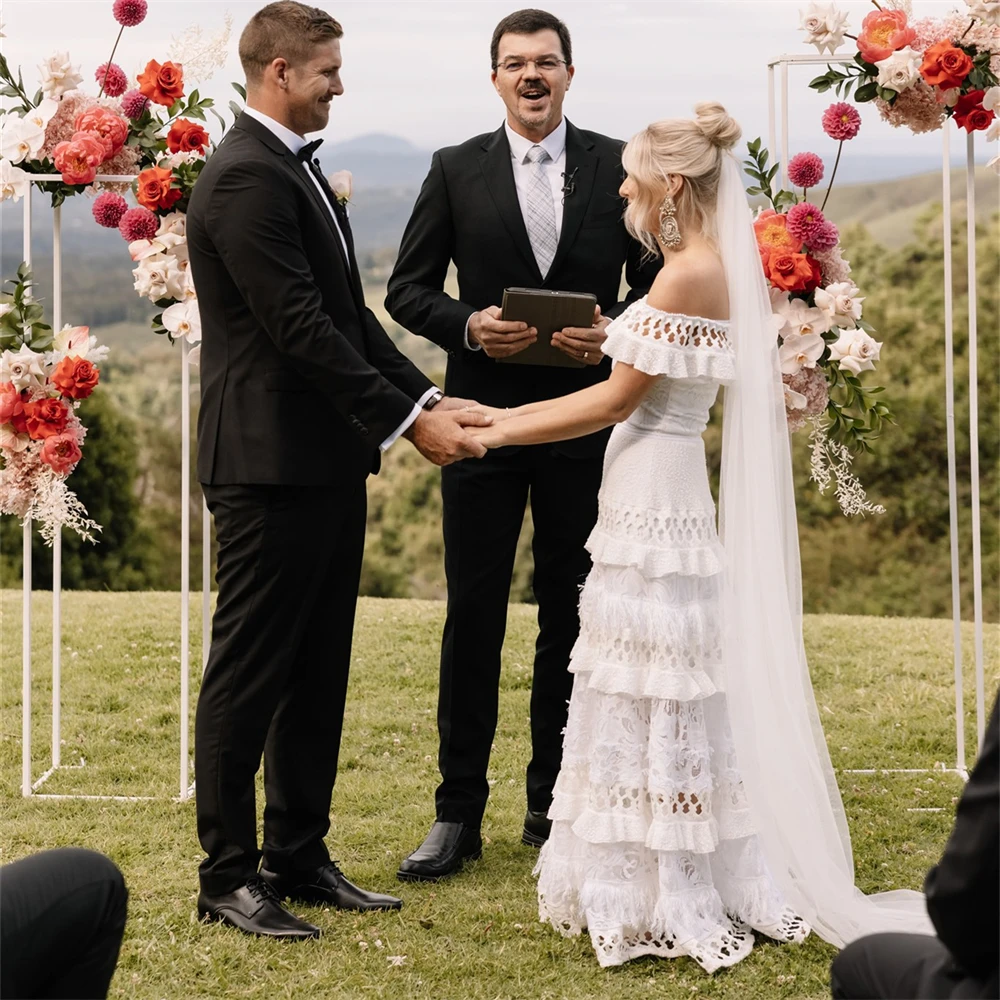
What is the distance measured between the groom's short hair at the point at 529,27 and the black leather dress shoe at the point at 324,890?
2.72 m

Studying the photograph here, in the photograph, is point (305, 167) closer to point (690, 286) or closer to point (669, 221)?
point (669, 221)

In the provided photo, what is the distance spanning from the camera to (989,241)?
2152cm

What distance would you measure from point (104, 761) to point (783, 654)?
335 cm

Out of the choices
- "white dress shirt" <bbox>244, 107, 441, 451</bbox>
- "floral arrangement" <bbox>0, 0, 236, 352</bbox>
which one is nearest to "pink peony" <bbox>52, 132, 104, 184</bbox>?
"floral arrangement" <bbox>0, 0, 236, 352</bbox>

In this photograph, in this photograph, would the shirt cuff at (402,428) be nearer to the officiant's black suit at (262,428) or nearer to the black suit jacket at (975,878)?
the officiant's black suit at (262,428)

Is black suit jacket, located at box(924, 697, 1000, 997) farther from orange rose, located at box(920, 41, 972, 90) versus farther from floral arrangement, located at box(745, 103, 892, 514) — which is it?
orange rose, located at box(920, 41, 972, 90)

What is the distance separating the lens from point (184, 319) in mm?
5059

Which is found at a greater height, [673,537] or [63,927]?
[673,537]

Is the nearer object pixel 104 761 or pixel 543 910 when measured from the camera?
pixel 543 910

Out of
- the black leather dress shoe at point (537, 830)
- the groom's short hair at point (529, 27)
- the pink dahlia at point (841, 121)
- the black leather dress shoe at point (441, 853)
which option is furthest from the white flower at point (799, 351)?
the black leather dress shoe at point (441, 853)

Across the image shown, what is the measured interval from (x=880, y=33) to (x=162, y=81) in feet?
8.75

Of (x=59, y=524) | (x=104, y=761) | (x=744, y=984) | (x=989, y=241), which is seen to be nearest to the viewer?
(x=744, y=984)

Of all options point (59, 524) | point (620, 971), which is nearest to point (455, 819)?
point (620, 971)

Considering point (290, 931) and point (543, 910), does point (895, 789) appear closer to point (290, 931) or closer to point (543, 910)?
point (543, 910)
